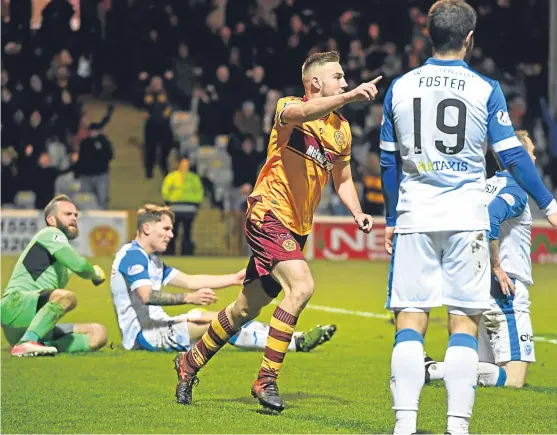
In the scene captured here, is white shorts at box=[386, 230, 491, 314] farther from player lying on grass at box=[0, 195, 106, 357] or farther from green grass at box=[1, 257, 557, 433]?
player lying on grass at box=[0, 195, 106, 357]

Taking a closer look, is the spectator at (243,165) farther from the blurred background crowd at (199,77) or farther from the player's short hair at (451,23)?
the player's short hair at (451,23)

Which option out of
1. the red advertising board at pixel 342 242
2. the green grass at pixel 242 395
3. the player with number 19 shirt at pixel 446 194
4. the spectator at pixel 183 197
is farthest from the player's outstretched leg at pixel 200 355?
the spectator at pixel 183 197

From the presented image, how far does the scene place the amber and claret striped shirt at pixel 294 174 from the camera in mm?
7145

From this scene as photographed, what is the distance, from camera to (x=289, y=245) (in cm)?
699

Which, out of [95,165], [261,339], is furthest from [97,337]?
[95,165]

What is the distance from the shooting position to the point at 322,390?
7.93 metres

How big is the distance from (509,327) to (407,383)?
2.88 meters

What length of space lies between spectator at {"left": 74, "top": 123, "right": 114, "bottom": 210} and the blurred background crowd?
27 mm

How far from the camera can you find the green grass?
21.2 feet

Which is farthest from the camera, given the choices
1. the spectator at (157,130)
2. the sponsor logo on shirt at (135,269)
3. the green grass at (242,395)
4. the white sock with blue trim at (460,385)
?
the spectator at (157,130)

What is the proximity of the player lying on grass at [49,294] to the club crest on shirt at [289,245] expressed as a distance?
3084 mm

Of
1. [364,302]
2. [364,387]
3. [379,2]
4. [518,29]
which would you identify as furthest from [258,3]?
[364,387]

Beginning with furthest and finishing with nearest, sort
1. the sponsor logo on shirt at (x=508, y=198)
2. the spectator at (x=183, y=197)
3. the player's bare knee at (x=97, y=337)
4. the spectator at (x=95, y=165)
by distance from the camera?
1. the spectator at (x=95, y=165)
2. the spectator at (x=183, y=197)
3. the player's bare knee at (x=97, y=337)
4. the sponsor logo on shirt at (x=508, y=198)

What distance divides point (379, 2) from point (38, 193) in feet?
30.1
